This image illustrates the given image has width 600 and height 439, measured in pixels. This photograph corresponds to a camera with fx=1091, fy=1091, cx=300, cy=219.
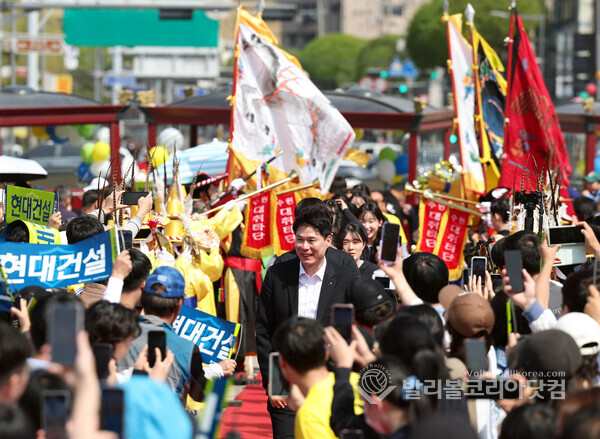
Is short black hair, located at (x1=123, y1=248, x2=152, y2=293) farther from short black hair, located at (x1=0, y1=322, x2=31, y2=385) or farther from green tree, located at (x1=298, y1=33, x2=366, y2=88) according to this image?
green tree, located at (x1=298, y1=33, x2=366, y2=88)

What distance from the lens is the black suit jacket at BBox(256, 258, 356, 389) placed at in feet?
18.7

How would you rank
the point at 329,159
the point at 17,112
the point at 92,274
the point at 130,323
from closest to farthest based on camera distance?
the point at 130,323
the point at 92,274
the point at 329,159
the point at 17,112

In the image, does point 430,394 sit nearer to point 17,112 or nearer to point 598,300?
point 598,300

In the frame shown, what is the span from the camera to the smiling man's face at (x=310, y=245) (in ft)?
18.7

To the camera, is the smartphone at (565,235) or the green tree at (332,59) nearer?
the smartphone at (565,235)

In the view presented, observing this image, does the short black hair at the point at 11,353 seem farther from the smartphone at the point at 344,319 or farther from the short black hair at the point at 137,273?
the short black hair at the point at 137,273

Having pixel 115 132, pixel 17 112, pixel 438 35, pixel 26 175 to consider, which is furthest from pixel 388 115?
pixel 438 35

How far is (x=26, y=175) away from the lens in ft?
27.3

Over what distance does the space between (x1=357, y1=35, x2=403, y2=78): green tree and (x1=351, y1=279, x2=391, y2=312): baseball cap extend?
229 feet

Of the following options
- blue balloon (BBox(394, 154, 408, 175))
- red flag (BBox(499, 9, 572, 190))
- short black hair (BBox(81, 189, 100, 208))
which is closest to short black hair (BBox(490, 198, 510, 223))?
red flag (BBox(499, 9, 572, 190))

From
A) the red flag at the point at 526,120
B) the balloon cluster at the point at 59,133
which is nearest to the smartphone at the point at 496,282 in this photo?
the red flag at the point at 526,120

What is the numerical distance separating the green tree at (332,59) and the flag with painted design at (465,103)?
67009 millimetres

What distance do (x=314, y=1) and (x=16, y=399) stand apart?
127 metres

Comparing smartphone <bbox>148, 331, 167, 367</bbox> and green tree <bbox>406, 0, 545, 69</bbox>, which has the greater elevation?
green tree <bbox>406, 0, 545, 69</bbox>
